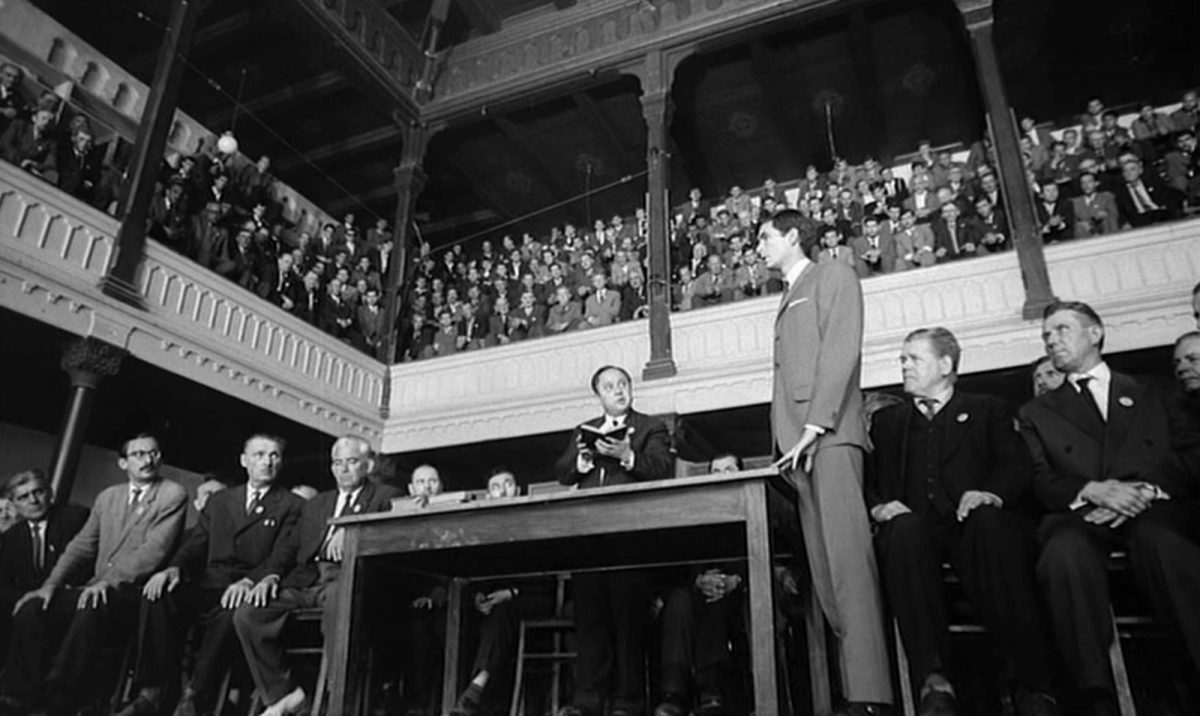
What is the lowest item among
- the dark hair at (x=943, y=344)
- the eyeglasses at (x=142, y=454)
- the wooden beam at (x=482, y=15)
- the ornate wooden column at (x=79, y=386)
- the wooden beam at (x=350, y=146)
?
the eyeglasses at (x=142, y=454)

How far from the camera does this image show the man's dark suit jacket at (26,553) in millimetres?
3633

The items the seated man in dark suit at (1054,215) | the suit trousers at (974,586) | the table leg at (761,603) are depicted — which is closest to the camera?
the table leg at (761,603)

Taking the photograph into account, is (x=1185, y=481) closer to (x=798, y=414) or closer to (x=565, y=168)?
(x=798, y=414)

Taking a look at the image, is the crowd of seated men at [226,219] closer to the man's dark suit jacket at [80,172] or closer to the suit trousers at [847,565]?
the man's dark suit jacket at [80,172]

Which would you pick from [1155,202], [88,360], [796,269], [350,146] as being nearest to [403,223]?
[350,146]

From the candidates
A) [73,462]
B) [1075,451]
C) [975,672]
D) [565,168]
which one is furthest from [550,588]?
[565,168]

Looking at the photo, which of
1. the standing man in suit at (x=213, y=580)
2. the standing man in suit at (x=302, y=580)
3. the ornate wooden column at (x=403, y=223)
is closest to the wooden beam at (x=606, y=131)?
the ornate wooden column at (x=403, y=223)

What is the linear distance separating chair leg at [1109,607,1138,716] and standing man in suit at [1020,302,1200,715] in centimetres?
3

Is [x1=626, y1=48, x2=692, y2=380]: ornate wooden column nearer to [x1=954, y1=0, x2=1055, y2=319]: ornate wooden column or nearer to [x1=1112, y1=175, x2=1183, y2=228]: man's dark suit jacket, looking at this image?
[x1=954, y1=0, x2=1055, y2=319]: ornate wooden column

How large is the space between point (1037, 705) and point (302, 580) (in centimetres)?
292

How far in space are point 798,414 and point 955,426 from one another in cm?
62

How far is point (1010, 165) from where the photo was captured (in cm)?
621

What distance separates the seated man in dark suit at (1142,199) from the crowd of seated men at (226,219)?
6575 millimetres

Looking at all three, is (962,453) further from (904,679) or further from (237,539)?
(237,539)
